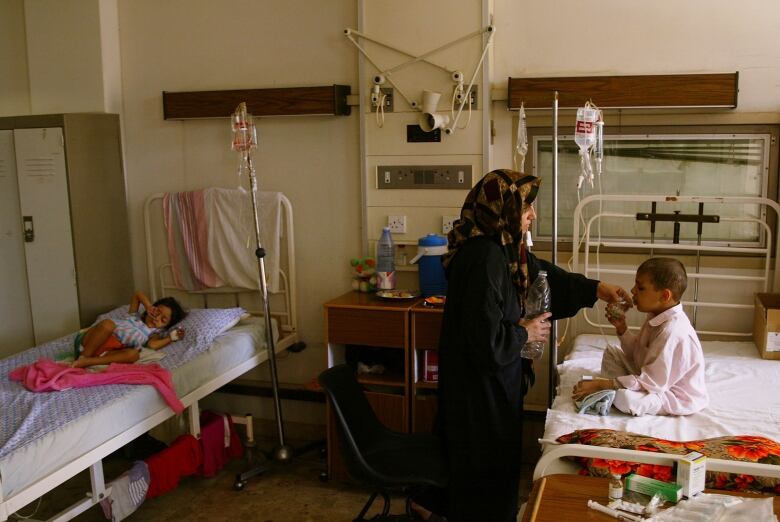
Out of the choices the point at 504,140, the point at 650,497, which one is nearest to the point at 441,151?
the point at 504,140

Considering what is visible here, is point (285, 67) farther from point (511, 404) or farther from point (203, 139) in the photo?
point (511, 404)

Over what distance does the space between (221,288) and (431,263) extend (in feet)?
4.22

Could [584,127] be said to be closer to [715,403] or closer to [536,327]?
[536,327]

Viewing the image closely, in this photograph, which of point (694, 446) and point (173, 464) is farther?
point (173, 464)

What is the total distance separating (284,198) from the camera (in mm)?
4020

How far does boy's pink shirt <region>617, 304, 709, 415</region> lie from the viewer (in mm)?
2500

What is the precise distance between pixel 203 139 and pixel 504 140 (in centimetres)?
173

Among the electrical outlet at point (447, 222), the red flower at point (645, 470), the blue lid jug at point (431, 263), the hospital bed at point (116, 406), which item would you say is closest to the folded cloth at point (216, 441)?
the hospital bed at point (116, 406)

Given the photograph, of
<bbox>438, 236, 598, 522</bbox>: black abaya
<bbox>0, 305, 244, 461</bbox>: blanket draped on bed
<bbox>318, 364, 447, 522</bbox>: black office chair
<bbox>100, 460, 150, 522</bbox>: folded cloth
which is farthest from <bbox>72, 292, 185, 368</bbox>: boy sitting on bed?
<bbox>438, 236, 598, 522</bbox>: black abaya

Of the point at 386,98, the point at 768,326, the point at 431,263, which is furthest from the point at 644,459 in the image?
the point at 386,98

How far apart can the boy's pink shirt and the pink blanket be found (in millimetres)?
1819

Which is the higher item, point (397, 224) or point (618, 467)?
point (397, 224)

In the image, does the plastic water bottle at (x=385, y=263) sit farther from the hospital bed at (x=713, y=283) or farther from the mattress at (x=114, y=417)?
the hospital bed at (x=713, y=283)

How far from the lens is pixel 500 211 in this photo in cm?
253
